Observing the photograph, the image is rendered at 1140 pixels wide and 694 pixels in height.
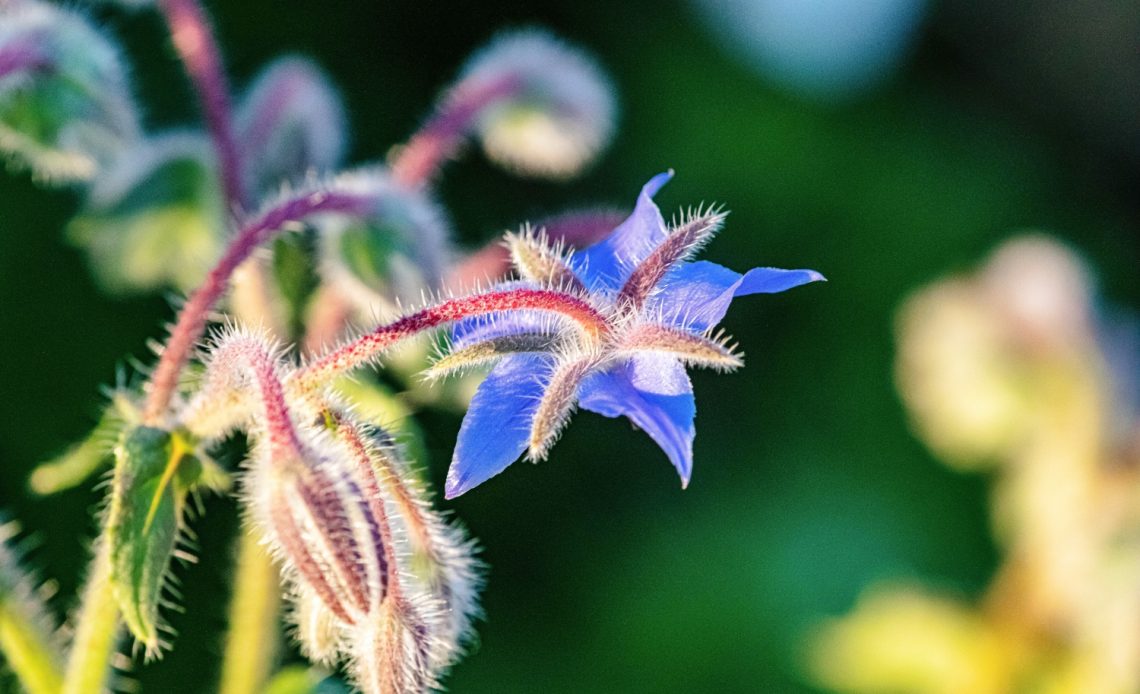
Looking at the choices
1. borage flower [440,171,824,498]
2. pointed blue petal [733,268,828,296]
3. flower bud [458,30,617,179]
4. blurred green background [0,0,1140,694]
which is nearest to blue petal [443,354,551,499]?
borage flower [440,171,824,498]

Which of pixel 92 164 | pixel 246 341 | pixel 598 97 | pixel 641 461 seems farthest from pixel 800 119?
pixel 246 341

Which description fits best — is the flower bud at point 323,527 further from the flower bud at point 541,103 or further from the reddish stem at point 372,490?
the flower bud at point 541,103

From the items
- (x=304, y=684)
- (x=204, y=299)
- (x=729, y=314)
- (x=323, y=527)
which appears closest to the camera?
(x=323, y=527)

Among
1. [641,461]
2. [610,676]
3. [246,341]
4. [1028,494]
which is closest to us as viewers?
[246,341]

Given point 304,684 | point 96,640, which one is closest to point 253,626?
point 304,684

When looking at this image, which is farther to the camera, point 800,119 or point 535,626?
point 800,119

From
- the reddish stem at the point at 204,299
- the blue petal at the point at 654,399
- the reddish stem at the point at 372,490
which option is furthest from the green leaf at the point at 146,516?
the blue petal at the point at 654,399

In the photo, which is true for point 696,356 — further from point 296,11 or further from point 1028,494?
point 296,11

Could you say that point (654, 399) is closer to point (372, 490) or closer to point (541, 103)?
point (372, 490)
